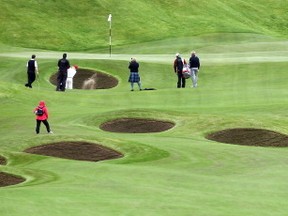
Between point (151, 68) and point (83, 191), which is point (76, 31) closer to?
point (151, 68)

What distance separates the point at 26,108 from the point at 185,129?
11.7m

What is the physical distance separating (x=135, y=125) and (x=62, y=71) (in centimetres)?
1606

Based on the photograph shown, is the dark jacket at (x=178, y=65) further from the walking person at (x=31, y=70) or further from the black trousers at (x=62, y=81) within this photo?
the walking person at (x=31, y=70)

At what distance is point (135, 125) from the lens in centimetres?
3941

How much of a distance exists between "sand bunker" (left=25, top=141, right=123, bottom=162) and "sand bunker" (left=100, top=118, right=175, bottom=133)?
5.47m

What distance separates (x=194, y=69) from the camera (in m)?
56.7

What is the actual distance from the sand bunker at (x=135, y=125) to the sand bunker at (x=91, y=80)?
20755 mm

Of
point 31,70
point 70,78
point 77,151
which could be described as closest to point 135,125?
point 77,151

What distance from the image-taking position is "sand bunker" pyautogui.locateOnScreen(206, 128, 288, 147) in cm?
3509

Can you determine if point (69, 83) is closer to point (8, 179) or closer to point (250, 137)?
point (250, 137)

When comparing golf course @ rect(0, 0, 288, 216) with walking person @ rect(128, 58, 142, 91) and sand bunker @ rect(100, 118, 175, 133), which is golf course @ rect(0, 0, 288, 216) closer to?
sand bunker @ rect(100, 118, 175, 133)

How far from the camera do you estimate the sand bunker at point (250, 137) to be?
35094 mm

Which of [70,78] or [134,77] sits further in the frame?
[70,78]

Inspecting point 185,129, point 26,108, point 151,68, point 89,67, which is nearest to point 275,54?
point 151,68
